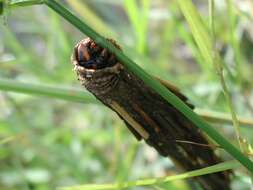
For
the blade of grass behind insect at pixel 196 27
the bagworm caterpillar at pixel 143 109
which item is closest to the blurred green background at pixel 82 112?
the bagworm caterpillar at pixel 143 109

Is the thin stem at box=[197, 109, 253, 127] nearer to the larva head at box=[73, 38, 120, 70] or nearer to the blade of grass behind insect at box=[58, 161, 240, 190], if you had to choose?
the blade of grass behind insect at box=[58, 161, 240, 190]

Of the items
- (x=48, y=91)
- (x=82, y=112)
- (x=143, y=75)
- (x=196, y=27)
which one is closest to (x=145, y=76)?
(x=143, y=75)

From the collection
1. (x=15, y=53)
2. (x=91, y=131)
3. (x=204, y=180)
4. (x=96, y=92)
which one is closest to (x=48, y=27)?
(x=15, y=53)

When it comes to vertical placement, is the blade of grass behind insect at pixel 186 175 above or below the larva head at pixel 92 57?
below

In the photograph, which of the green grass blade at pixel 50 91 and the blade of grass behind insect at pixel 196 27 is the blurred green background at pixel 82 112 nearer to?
the green grass blade at pixel 50 91

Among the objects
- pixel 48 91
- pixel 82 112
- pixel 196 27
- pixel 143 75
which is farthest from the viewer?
pixel 82 112

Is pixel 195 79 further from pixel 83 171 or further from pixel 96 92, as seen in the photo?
pixel 96 92

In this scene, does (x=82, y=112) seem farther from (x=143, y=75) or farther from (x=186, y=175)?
(x=143, y=75)

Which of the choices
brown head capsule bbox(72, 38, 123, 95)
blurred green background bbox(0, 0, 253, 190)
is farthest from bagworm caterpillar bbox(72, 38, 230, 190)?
blurred green background bbox(0, 0, 253, 190)
